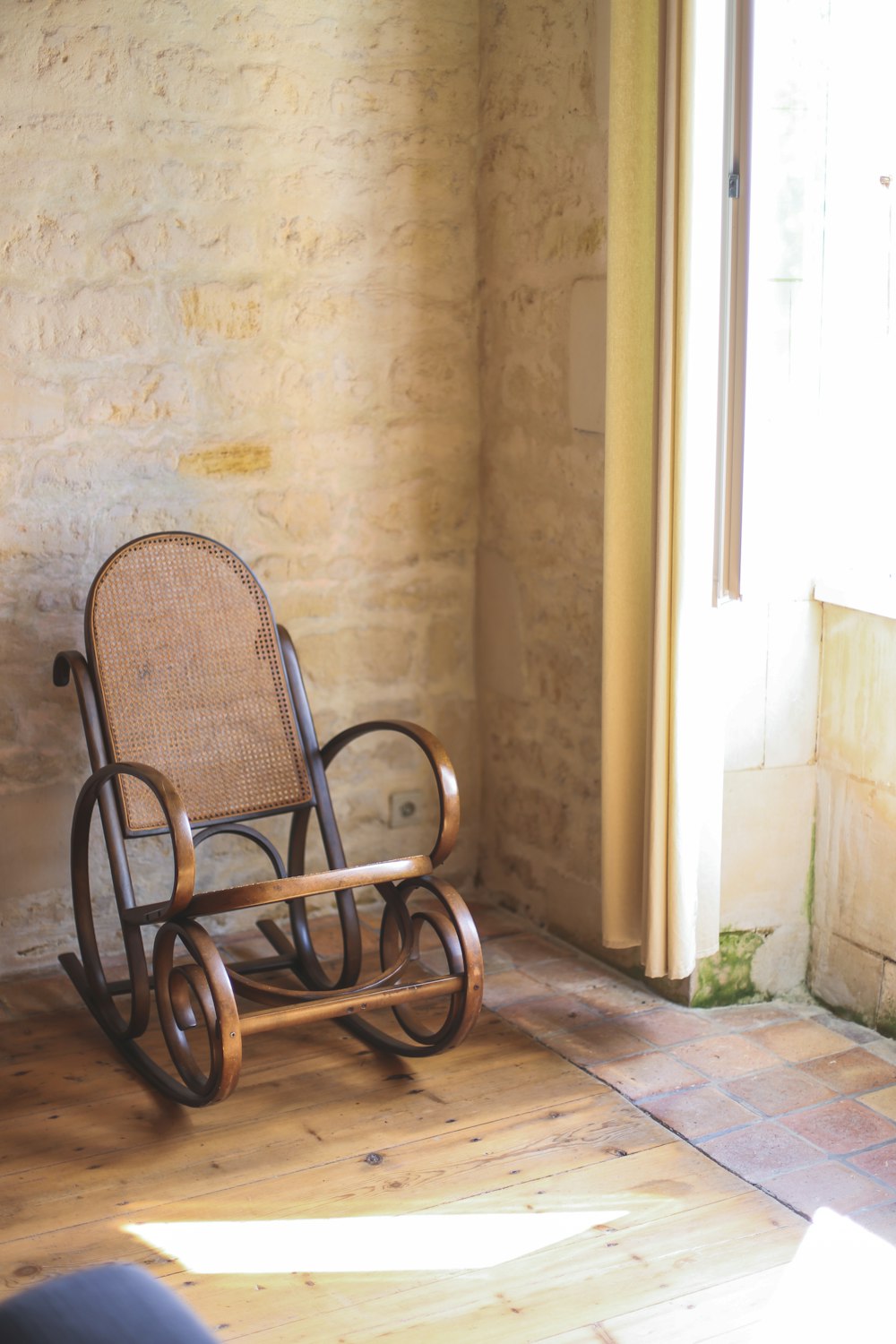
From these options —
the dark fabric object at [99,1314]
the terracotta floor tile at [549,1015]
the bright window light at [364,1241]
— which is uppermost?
the dark fabric object at [99,1314]

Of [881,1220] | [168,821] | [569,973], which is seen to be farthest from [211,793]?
[881,1220]

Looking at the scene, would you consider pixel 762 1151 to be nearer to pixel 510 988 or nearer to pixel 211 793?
pixel 510 988

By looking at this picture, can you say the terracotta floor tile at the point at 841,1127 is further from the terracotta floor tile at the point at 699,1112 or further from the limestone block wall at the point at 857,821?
the limestone block wall at the point at 857,821

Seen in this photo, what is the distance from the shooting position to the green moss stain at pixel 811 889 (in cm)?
323

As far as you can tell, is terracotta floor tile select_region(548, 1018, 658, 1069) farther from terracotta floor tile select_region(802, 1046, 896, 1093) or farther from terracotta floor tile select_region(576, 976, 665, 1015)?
terracotta floor tile select_region(802, 1046, 896, 1093)

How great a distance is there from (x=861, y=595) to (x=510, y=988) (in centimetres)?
124

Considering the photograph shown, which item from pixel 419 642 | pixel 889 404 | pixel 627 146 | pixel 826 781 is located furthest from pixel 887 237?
pixel 419 642

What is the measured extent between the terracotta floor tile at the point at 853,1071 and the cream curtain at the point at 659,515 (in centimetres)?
33

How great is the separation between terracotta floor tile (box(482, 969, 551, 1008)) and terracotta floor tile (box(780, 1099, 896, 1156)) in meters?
0.76

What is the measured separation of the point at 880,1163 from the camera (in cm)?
256

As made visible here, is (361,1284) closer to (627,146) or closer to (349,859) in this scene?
(349,859)

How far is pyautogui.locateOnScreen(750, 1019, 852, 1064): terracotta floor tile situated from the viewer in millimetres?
3006

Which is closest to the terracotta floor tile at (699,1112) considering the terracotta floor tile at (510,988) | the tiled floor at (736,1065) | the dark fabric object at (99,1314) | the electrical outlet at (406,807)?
the tiled floor at (736,1065)

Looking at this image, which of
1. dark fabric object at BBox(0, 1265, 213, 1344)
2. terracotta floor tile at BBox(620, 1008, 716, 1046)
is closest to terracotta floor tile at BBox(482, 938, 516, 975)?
terracotta floor tile at BBox(620, 1008, 716, 1046)
